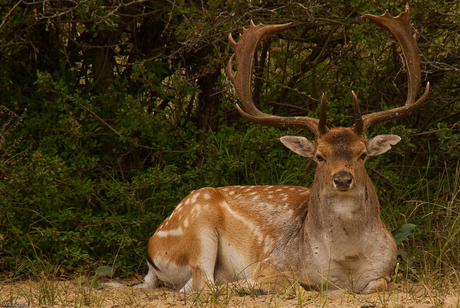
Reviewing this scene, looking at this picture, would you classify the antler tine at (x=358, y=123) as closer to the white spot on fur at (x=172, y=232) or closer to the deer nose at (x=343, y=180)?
the deer nose at (x=343, y=180)

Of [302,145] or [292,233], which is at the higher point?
[302,145]

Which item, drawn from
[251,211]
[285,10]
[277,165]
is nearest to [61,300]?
[251,211]

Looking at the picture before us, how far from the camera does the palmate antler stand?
18.9 ft

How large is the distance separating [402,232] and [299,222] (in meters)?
0.96

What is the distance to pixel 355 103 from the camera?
539 centimetres

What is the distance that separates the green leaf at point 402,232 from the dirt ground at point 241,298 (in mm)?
698

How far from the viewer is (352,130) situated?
5.61 m

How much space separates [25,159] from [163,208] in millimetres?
1440

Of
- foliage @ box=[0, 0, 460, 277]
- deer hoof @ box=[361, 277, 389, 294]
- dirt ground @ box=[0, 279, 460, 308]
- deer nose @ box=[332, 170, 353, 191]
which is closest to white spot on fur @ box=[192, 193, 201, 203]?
foliage @ box=[0, 0, 460, 277]

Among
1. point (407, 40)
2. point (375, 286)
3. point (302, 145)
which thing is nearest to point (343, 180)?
point (302, 145)

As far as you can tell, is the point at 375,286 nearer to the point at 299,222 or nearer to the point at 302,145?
Result: the point at 299,222

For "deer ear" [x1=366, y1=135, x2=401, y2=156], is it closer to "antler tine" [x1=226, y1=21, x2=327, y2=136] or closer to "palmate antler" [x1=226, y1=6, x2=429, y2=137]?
"palmate antler" [x1=226, y1=6, x2=429, y2=137]

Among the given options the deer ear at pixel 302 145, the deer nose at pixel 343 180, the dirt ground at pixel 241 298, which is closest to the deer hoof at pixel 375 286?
the dirt ground at pixel 241 298

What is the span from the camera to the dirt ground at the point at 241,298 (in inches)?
184
